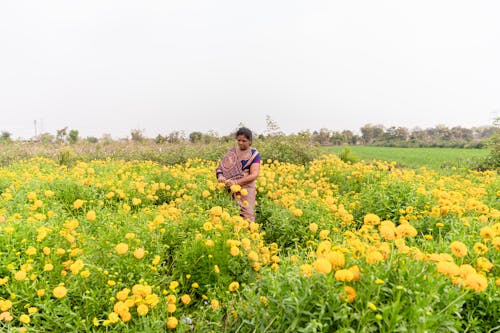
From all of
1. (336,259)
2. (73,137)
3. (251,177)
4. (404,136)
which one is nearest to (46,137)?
(73,137)

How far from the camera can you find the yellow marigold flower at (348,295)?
1.47 m

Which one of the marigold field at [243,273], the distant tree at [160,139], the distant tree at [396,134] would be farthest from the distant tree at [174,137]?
the distant tree at [396,134]

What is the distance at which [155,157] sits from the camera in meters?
12.2

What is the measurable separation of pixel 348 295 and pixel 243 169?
124 inches

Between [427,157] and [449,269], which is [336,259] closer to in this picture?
[449,269]

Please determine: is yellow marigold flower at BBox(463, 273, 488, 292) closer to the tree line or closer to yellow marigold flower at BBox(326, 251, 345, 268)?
yellow marigold flower at BBox(326, 251, 345, 268)

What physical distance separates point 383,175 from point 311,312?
5.39m

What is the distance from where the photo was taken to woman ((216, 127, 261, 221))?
438 cm

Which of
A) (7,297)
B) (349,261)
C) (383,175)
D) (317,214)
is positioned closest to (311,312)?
(349,261)

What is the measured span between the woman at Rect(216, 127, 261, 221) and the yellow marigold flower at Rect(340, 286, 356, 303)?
113 inches

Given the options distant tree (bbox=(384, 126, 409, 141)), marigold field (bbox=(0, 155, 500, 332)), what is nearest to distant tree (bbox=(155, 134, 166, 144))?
marigold field (bbox=(0, 155, 500, 332))

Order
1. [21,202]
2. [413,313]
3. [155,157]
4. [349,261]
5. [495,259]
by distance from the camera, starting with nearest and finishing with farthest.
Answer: [413,313], [349,261], [495,259], [21,202], [155,157]

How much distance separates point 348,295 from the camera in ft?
4.88

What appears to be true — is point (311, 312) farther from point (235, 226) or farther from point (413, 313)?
point (235, 226)
